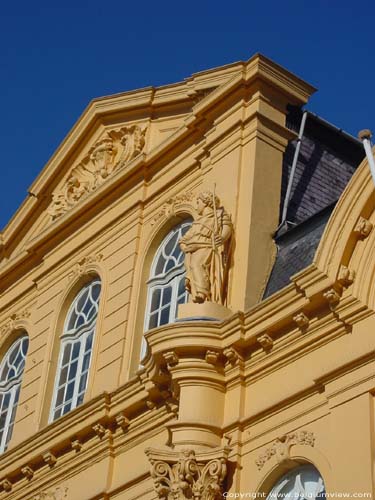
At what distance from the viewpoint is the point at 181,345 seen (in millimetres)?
16891

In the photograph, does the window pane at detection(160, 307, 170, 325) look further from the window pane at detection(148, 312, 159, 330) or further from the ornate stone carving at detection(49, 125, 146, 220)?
the ornate stone carving at detection(49, 125, 146, 220)

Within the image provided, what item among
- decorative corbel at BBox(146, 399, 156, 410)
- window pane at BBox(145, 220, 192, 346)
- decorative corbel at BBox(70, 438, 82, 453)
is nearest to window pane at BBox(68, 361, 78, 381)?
window pane at BBox(145, 220, 192, 346)

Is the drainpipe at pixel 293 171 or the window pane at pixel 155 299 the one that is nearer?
the drainpipe at pixel 293 171

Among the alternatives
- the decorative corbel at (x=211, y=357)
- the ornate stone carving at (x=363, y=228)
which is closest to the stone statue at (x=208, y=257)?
the decorative corbel at (x=211, y=357)

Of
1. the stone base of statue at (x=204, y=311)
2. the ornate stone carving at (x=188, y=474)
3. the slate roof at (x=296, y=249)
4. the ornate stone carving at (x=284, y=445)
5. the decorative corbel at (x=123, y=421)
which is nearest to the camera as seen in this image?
the ornate stone carving at (x=284, y=445)

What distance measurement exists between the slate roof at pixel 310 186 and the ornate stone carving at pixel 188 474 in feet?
9.18

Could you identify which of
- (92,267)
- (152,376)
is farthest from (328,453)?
(92,267)

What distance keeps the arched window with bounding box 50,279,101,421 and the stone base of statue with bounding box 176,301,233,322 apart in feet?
13.4

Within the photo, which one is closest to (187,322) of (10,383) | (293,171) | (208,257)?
(208,257)

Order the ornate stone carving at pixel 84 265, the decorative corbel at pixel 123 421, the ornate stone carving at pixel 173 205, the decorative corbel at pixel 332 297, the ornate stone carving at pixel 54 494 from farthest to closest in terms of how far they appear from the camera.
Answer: the ornate stone carving at pixel 84 265 → the ornate stone carving at pixel 173 205 → the ornate stone carving at pixel 54 494 → the decorative corbel at pixel 123 421 → the decorative corbel at pixel 332 297

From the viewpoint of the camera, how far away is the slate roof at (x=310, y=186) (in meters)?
17.9

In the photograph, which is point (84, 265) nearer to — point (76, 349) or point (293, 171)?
point (76, 349)

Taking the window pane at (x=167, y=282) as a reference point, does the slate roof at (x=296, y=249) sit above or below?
below

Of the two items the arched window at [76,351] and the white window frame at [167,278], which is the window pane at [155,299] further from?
the arched window at [76,351]
